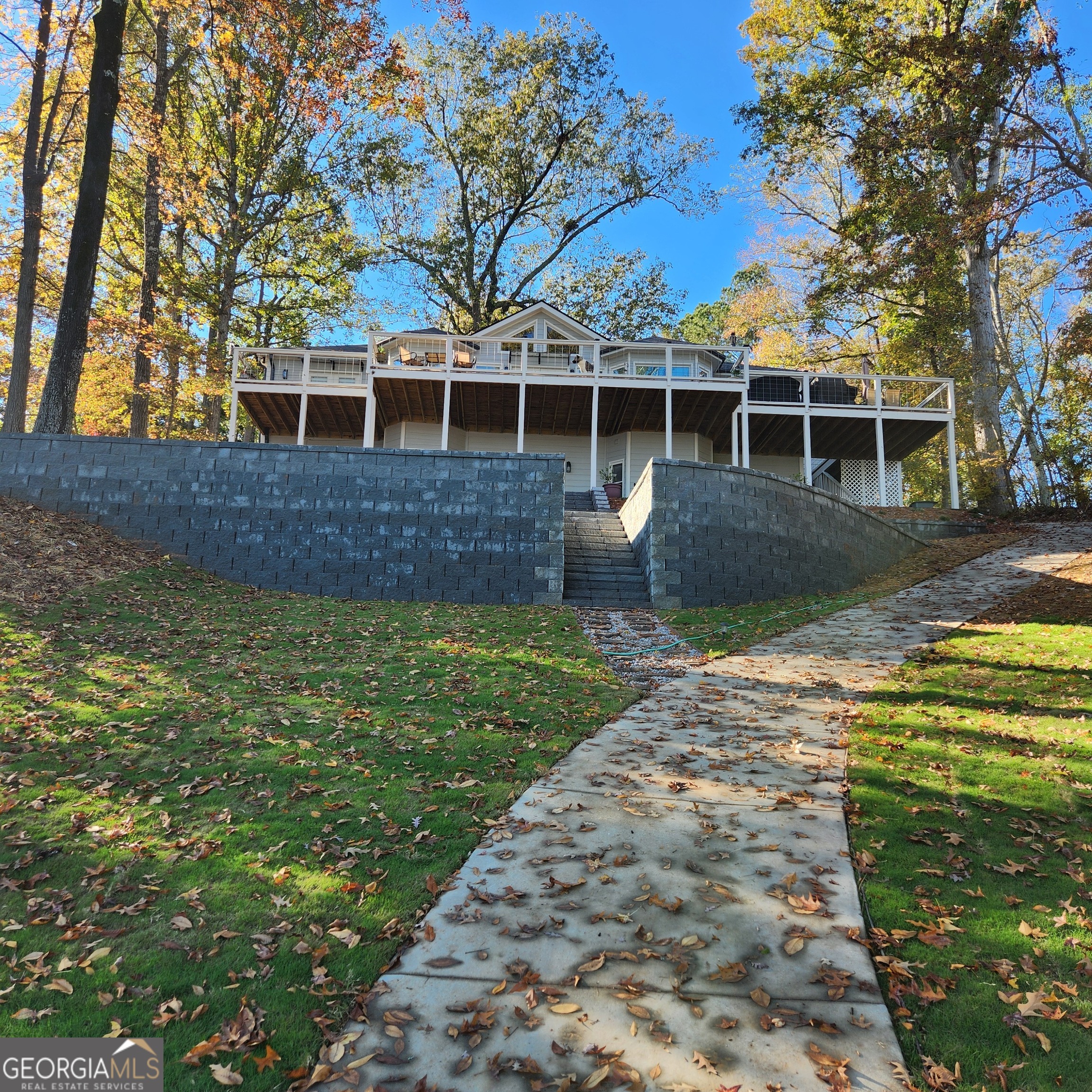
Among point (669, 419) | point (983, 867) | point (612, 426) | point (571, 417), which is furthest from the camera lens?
point (612, 426)

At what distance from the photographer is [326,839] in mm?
3996

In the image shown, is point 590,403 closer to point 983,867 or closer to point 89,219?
point 89,219

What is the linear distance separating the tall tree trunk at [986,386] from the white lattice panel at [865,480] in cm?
418

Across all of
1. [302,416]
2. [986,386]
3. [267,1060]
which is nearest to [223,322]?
[302,416]

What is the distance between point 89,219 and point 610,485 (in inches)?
560

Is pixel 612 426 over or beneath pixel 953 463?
over

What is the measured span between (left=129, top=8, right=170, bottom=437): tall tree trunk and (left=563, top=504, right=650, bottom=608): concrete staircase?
1094 cm

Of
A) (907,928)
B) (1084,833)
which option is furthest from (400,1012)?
(1084,833)

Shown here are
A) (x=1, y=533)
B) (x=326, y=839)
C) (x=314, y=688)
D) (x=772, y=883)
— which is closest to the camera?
(x=772, y=883)

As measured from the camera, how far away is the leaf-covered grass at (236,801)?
2809 millimetres

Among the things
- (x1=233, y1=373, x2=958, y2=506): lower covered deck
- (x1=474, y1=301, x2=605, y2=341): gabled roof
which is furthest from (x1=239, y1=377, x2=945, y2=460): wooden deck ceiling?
(x1=474, y1=301, x2=605, y2=341): gabled roof

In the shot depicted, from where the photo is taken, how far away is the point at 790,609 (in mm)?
11844

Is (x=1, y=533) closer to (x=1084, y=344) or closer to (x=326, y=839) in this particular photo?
(x=326, y=839)

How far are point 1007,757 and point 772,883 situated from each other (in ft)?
9.58
